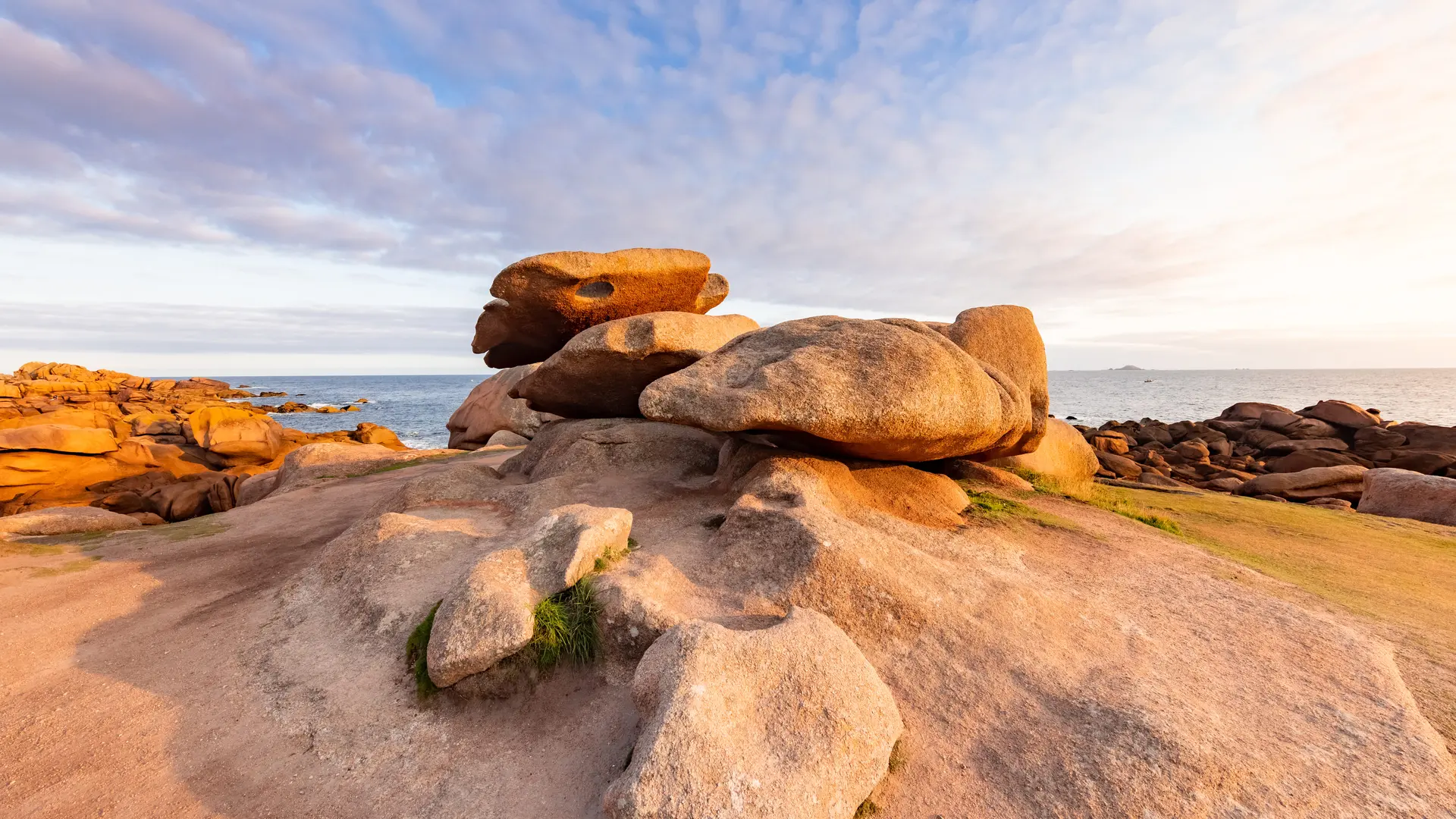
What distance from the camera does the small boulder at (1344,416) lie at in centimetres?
2928

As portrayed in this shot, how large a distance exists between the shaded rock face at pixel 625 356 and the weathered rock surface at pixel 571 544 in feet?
15.8

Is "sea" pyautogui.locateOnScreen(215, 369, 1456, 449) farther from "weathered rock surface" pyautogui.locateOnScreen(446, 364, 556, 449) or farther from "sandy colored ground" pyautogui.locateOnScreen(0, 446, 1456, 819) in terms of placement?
"sandy colored ground" pyautogui.locateOnScreen(0, 446, 1456, 819)

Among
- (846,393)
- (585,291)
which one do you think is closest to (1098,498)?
(846,393)

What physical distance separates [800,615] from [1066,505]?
8021mm

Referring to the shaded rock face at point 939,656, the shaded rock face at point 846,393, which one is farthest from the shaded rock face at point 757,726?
the shaded rock face at point 846,393

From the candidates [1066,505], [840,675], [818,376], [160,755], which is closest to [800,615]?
[840,675]

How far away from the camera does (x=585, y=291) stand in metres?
14.3

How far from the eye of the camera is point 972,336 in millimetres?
12594

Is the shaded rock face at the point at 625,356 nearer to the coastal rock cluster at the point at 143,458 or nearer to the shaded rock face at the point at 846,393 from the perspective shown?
the shaded rock face at the point at 846,393

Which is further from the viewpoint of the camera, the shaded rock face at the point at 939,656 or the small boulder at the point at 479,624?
the small boulder at the point at 479,624

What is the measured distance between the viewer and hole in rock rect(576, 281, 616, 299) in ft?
46.8

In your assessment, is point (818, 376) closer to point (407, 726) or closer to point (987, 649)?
point (987, 649)

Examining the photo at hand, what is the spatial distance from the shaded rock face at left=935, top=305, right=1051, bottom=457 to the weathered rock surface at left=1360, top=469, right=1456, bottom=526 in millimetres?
10440

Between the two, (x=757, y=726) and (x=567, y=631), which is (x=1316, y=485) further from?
(x=567, y=631)
